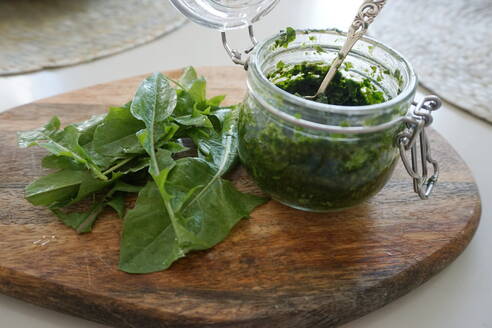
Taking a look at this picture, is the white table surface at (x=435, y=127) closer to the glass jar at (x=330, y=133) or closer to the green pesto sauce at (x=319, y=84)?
the glass jar at (x=330, y=133)

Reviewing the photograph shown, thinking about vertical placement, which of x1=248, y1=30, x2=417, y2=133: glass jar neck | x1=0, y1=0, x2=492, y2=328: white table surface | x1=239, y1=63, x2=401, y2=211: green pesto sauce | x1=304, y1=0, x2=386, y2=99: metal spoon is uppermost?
x1=304, y1=0, x2=386, y2=99: metal spoon

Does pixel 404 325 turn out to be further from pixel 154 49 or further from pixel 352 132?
pixel 154 49

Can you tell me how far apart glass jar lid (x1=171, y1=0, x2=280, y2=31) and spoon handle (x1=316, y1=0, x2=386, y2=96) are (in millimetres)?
→ 181

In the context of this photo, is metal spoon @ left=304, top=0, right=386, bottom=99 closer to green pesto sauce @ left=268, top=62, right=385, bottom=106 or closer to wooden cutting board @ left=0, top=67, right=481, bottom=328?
green pesto sauce @ left=268, top=62, right=385, bottom=106

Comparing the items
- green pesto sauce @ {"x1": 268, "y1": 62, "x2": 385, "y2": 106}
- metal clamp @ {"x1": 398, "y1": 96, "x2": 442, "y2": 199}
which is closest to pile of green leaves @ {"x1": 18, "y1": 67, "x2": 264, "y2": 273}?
green pesto sauce @ {"x1": 268, "y1": 62, "x2": 385, "y2": 106}

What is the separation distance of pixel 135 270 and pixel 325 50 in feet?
1.36

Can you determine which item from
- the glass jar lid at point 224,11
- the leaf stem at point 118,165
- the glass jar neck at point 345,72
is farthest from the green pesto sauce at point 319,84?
the leaf stem at point 118,165

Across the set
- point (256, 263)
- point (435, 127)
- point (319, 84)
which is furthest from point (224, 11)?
point (435, 127)

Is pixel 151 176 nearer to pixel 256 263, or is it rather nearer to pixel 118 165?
pixel 118 165

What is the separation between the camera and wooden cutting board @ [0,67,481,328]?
0.54 meters

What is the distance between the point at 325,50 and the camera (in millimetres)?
704

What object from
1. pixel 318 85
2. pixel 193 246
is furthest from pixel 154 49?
pixel 193 246

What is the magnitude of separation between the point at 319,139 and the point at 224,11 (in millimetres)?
322

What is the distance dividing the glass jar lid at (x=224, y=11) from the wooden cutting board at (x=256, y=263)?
0.24m
